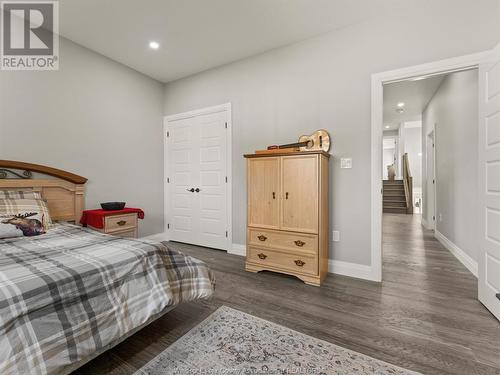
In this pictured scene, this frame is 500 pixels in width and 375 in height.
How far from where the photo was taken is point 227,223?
3639mm

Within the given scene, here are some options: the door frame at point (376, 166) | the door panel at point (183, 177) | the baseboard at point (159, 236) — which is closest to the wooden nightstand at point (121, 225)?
the baseboard at point (159, 236)

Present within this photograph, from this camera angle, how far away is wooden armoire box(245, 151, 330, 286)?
8.25 feet

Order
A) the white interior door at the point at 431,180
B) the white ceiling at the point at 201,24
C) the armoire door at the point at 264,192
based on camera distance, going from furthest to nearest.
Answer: the white interior door at the point at 431,180 < the armoire door at the point at 264,192 < the white ceiling at the point at 201,24

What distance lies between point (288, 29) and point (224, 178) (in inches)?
81.2

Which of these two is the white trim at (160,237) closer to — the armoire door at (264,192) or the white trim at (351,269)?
the armoire door at (264,192)

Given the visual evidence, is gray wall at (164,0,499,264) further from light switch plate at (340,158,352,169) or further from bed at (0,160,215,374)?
bed at (0,160,215,374)

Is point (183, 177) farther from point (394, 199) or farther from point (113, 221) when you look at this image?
point (394, 199)

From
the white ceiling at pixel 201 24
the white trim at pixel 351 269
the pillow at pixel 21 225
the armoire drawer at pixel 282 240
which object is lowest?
the white trim at pixel 351 269

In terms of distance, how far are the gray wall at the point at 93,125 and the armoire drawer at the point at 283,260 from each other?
6.87 feet

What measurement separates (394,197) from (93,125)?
28.9ft

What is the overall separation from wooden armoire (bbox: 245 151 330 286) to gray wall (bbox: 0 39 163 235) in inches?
79.9

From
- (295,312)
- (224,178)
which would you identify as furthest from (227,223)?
(295,312)

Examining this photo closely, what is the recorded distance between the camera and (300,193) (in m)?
2.59

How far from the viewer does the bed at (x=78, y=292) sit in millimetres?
1005
